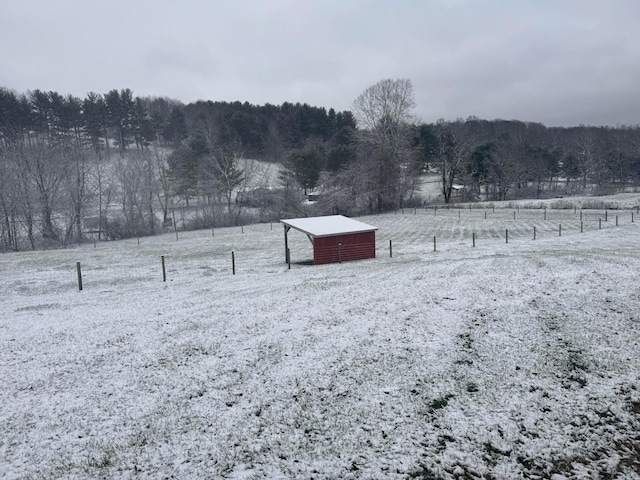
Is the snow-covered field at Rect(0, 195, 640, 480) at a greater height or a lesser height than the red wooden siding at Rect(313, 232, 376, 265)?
lesser

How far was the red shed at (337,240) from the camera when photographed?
24.6 meters

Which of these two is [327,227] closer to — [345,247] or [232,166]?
[345,247]

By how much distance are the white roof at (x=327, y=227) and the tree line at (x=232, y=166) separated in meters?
33.6

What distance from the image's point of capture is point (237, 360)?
9.53 m

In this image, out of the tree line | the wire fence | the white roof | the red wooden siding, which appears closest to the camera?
the wire fence

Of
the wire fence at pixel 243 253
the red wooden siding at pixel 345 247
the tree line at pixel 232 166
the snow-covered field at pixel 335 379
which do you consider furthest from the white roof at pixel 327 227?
the tree line at pixel 232 166

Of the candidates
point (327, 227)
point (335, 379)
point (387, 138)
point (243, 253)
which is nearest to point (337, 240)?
point (327, 227)

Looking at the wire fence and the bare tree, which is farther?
the bare tree

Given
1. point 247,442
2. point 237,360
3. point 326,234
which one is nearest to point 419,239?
point 326,234

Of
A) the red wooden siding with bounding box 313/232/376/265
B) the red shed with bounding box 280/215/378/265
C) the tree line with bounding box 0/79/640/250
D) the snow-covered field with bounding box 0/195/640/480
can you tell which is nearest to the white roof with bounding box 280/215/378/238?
the red shed with bounding box 280/215/378/265

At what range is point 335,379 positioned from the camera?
841cm

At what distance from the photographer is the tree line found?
50156mm

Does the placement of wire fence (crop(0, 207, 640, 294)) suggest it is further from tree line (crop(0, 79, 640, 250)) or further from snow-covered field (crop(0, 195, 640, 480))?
tree line (crop(0, 79, 640, 250))

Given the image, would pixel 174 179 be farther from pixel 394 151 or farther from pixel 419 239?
pixel 419 239
